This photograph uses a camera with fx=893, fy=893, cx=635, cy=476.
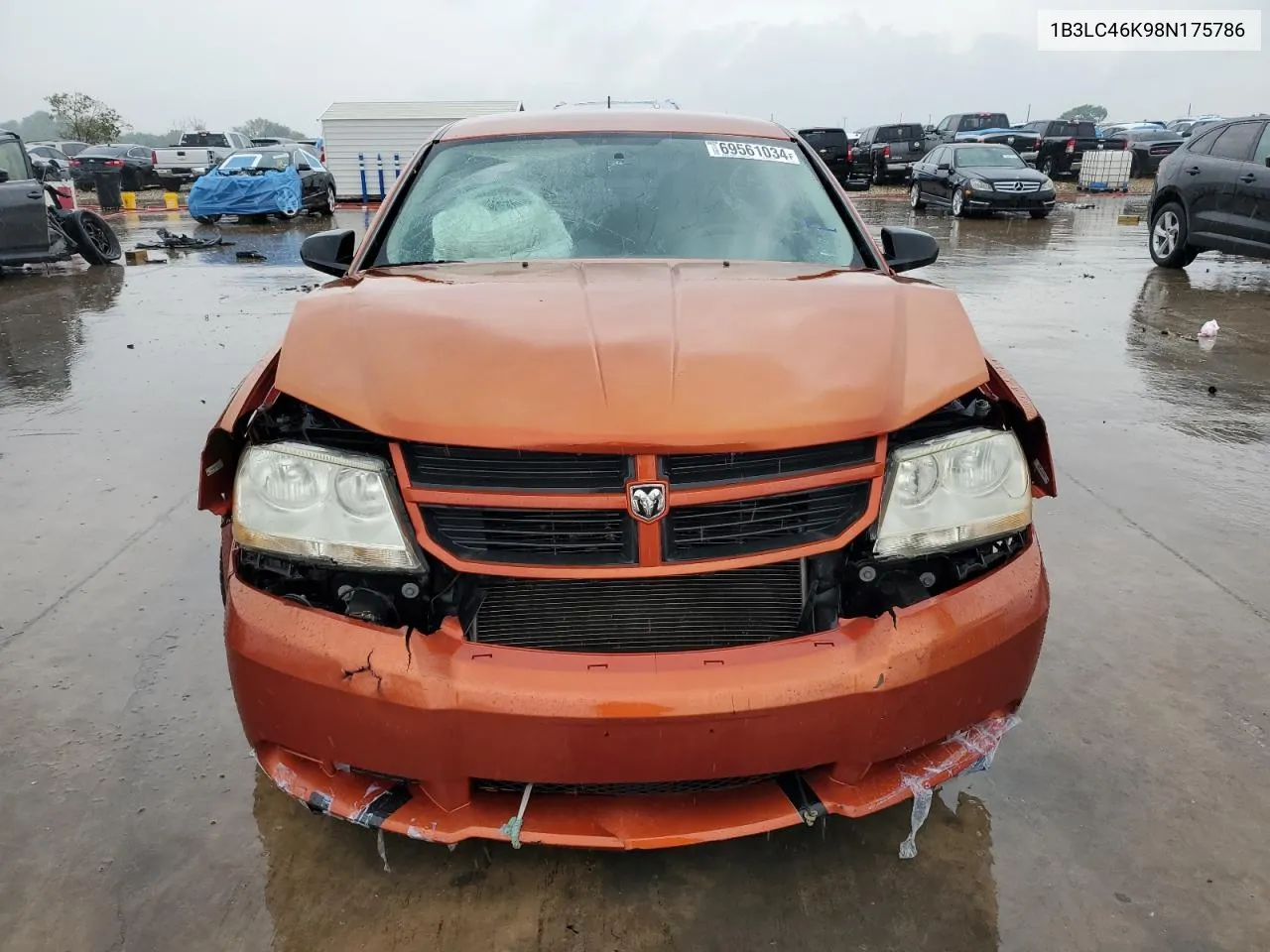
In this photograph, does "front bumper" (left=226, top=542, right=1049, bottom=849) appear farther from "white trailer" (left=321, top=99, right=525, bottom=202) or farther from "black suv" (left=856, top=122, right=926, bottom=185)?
"black suv" (left=856, top=122, right=926, bottom=185)

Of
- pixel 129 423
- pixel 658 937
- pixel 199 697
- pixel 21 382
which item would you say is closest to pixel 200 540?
pixel 199 697

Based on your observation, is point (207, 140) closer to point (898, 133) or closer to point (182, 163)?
point (182, 163)

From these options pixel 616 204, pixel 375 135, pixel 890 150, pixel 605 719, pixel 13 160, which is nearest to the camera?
pixel 605 719

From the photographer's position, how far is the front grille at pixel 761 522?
1.70 meters

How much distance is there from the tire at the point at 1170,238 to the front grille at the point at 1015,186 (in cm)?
613

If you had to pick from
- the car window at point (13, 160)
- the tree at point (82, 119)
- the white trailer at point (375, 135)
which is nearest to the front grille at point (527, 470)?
the car window at point (13, 160)

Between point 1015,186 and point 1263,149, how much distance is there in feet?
25.4

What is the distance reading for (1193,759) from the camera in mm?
2361

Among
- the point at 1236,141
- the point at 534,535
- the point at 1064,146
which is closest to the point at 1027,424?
the point at 534,535

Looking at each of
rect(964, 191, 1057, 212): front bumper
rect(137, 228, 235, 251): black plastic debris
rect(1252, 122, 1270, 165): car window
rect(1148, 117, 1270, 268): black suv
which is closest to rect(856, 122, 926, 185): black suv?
rect(964, 191, 1057, 212): front bumper

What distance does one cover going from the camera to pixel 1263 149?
29.4 ft

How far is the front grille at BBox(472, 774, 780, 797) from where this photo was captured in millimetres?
1700

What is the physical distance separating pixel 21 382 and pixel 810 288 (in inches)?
237

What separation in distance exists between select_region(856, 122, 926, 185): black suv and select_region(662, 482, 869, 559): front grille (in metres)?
25.9
